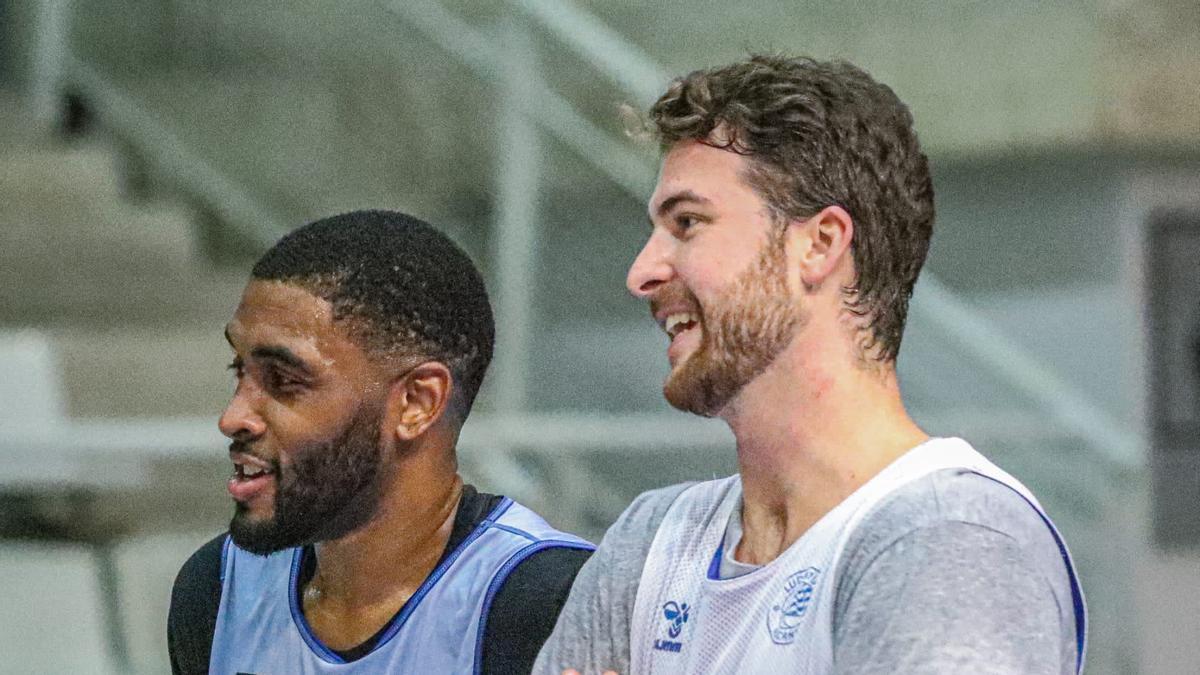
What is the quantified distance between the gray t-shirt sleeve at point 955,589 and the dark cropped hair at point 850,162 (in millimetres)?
256

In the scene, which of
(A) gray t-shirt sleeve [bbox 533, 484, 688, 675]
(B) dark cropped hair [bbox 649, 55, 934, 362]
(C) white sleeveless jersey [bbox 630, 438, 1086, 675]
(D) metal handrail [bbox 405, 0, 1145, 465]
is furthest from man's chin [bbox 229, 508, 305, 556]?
(D) metal handrail [bbox 405, 0, 1145, 465]

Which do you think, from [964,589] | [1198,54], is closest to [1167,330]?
[1198,54]

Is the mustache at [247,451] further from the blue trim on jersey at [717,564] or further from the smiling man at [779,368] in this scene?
the blue trim on jersey at [717,564]

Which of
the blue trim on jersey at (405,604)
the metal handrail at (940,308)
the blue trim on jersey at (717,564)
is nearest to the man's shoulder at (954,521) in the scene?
the blue trim on jersey at (717,564)

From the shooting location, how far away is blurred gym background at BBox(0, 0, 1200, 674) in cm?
435

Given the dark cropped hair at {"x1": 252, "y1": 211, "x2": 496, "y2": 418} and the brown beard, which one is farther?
the dark cropped hair at {"x1": 252, "y1": 211, "x2": 496, "y2": 418}

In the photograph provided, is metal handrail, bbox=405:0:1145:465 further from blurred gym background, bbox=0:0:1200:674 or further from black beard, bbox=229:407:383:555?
black beard, bbox=229:407:383:555

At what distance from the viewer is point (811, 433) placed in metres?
1.92

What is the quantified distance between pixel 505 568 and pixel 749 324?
24.5 inches

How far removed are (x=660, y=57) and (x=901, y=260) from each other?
3.31m

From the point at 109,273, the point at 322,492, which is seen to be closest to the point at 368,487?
the point at 322,492

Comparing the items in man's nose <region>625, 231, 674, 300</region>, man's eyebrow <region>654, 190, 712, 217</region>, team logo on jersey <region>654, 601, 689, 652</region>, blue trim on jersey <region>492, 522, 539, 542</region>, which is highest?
man's eyebrow <region>654, 190, 712, 217</region>

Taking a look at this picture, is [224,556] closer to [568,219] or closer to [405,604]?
[405,604]

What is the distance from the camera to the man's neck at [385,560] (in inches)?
95.8
